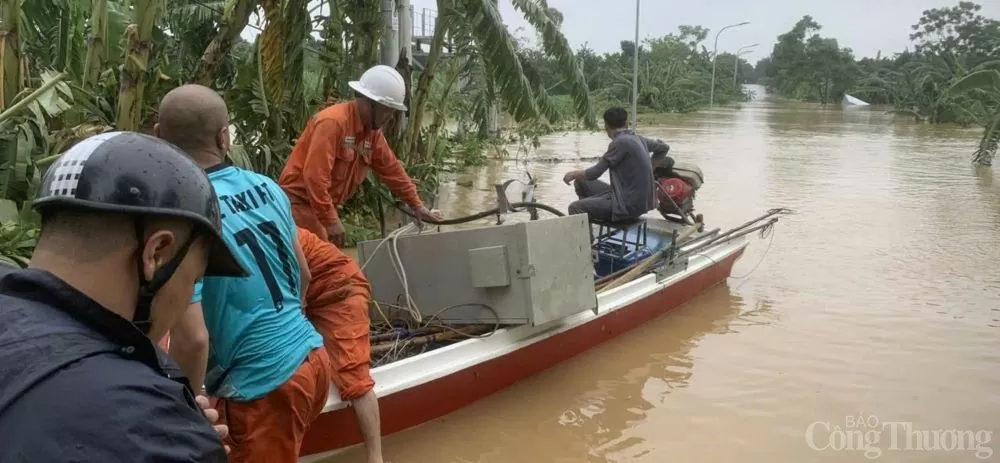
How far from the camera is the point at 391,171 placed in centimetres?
474

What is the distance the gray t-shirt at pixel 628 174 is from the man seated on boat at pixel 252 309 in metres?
4.56

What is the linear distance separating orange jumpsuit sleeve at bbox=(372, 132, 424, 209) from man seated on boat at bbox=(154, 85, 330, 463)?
1979 millimetres

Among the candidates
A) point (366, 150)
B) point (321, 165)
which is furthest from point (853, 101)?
point (321, 165)

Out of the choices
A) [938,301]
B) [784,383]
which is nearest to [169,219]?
[784,383]

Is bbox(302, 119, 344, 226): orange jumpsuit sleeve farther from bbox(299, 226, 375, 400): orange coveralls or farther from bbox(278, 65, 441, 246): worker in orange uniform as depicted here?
bbox(299, 226, 375, 400): orange coveralls

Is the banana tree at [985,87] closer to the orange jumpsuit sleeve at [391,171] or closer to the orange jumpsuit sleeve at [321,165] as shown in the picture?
the orange jumpsuit sleeve at [391,171]

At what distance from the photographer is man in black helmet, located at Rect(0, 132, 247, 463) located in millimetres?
920

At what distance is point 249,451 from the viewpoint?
8.56 ft

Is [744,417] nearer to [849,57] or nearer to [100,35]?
[100,35]

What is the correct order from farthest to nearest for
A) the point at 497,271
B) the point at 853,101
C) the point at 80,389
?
the point at 853,101, the point at 497,271, the point at 80,389

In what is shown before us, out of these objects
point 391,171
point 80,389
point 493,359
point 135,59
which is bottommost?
point 493,359

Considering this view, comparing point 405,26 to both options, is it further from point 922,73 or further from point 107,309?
point 922,73

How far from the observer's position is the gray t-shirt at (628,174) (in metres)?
6.82

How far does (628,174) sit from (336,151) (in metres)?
3.30
